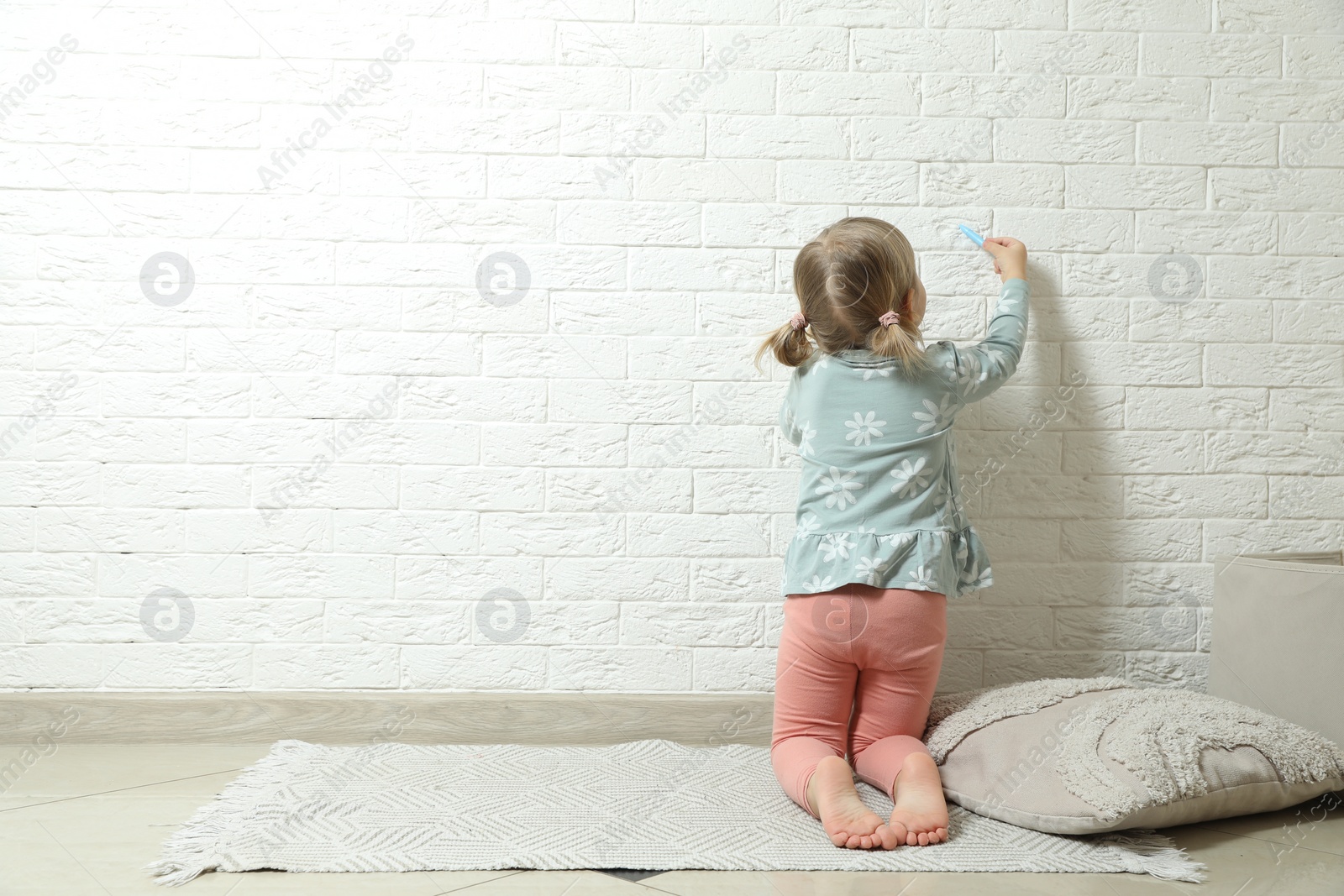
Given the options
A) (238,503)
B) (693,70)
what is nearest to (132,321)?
(238,503)

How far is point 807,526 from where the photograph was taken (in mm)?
1641

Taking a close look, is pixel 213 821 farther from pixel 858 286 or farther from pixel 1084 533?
pixel 1084 533

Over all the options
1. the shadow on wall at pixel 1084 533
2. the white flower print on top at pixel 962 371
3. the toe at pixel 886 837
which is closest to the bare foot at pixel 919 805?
the toe at pixel 886 837

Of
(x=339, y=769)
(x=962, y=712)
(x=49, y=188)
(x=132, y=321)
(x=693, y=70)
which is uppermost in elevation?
(x=693, y=70)

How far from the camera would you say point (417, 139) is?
72.6 inches

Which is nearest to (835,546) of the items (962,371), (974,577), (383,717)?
(974,577)

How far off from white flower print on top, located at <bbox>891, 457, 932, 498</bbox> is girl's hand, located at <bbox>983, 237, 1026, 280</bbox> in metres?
0.48

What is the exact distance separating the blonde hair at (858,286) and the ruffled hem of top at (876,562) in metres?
0.31

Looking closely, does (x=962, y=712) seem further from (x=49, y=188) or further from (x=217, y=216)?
(x=49, y=188)

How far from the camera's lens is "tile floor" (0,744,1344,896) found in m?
1.21

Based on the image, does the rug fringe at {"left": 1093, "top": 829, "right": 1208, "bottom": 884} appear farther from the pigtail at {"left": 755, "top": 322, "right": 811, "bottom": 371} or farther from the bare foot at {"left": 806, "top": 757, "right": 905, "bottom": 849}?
the pigtail at {"left": 755, "top": 322, "right": 811, "bottom": 371}

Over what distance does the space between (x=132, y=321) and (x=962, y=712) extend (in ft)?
5.98

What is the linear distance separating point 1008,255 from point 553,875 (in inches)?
55.7

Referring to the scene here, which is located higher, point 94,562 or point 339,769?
point 94,562
